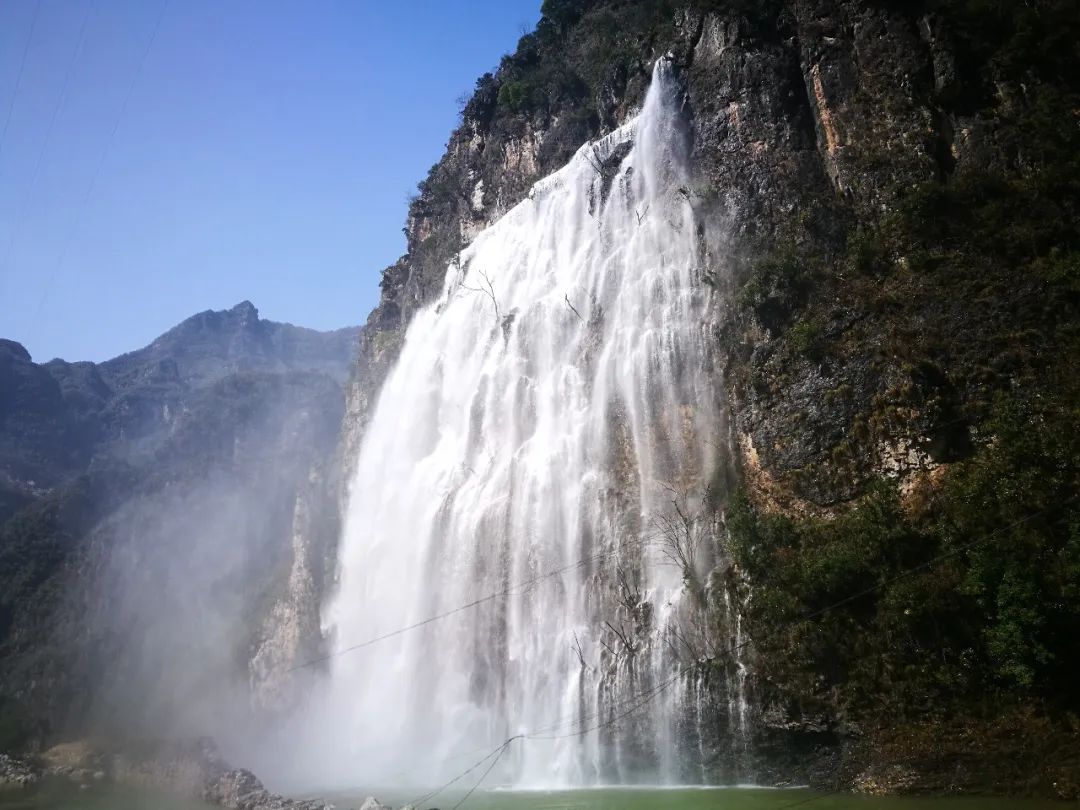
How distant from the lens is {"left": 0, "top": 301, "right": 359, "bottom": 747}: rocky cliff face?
1853 inches

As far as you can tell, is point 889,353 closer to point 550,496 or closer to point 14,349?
point 550,496

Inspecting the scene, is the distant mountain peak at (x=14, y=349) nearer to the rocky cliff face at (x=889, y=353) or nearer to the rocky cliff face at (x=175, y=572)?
the rocky cliff face at (x=175, y=572)

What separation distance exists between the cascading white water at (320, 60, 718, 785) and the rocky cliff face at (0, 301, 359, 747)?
39.7ft

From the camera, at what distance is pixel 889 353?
65.7 feet

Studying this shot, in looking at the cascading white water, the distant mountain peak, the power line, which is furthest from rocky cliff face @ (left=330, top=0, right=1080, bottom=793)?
the distant mountain peak

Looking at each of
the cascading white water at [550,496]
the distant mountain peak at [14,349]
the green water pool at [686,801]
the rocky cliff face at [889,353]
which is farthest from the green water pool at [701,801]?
the distant mountain peak at [14,349]

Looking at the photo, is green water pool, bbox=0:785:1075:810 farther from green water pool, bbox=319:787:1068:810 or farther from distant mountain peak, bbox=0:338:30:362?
distant mountain peak, bbox=0:338:30:362

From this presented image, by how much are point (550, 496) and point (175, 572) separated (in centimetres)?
4628

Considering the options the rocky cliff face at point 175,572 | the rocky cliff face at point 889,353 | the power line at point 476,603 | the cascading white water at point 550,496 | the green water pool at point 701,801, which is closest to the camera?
the green water pool at point 701,801

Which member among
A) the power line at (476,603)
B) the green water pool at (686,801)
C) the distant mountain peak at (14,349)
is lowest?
the green water pool at (686,801)

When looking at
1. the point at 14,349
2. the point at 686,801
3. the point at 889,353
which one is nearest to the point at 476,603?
the point at 686,801

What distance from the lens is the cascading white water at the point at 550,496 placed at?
22.2 meters

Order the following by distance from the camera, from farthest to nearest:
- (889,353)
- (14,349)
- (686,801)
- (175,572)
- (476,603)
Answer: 1. (14,349)
2. (175,572)
3. (476,603)
4. (889,353)
5. (686,801)

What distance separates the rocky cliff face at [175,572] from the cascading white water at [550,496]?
12090mm
